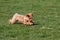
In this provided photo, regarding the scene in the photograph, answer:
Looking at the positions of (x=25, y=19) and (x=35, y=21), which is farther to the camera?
(x=35, y=21)

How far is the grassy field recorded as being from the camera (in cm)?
850

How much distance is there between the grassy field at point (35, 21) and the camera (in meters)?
8.50

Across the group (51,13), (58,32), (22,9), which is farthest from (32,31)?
(22,9)

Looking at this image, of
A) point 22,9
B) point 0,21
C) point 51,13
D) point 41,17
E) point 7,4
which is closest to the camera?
point 0,21

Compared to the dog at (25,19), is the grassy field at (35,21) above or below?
below

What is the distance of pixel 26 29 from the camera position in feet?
30.0

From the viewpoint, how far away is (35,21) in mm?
10383

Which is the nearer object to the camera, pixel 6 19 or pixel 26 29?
pixel 26 29

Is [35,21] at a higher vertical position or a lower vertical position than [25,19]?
lower

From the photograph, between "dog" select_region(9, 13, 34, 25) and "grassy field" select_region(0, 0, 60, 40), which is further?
"dog" select_region(9, 13, 34, 25)

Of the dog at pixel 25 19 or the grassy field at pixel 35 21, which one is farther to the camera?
the dog at pixel 25 19

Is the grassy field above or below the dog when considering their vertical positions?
below

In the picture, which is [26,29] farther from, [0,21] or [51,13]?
[51,13]

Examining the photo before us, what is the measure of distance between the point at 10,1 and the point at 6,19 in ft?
16.4
